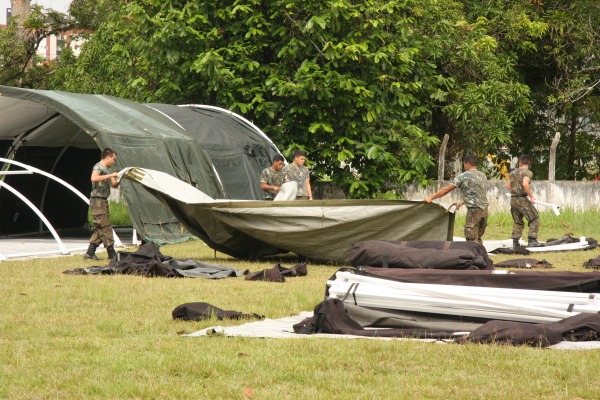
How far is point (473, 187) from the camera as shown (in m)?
16.0

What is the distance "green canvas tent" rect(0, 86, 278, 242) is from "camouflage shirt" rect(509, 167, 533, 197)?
5.57 m

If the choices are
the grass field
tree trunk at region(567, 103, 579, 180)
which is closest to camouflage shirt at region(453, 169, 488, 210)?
the grass field

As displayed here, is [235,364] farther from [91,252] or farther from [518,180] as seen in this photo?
[518,180]

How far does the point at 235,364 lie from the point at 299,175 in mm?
10489

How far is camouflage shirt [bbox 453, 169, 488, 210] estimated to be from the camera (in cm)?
1605

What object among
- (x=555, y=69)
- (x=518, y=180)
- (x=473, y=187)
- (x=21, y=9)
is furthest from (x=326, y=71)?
(x=21, y=9)

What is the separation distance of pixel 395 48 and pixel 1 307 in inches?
554

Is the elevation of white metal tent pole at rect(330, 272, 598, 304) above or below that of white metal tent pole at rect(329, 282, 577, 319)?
above

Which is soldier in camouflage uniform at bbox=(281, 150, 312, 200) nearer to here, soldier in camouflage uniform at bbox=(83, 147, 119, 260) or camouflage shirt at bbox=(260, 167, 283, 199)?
camouflage shirt at bbox=(260, 167, 283, 199)

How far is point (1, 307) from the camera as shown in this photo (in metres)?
10.2

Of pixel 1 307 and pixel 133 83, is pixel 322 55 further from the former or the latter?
pixel 1 307

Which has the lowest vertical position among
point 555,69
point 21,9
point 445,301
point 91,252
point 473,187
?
point 91,252

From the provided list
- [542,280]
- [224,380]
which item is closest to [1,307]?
[224,380]

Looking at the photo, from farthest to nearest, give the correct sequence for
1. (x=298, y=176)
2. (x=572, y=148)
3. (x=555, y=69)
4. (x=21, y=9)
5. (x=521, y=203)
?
(x=21, y=9)
(x=572, y=148)
(x=555, y=69)
(x=521, y=203)
(x=298, y=176)
